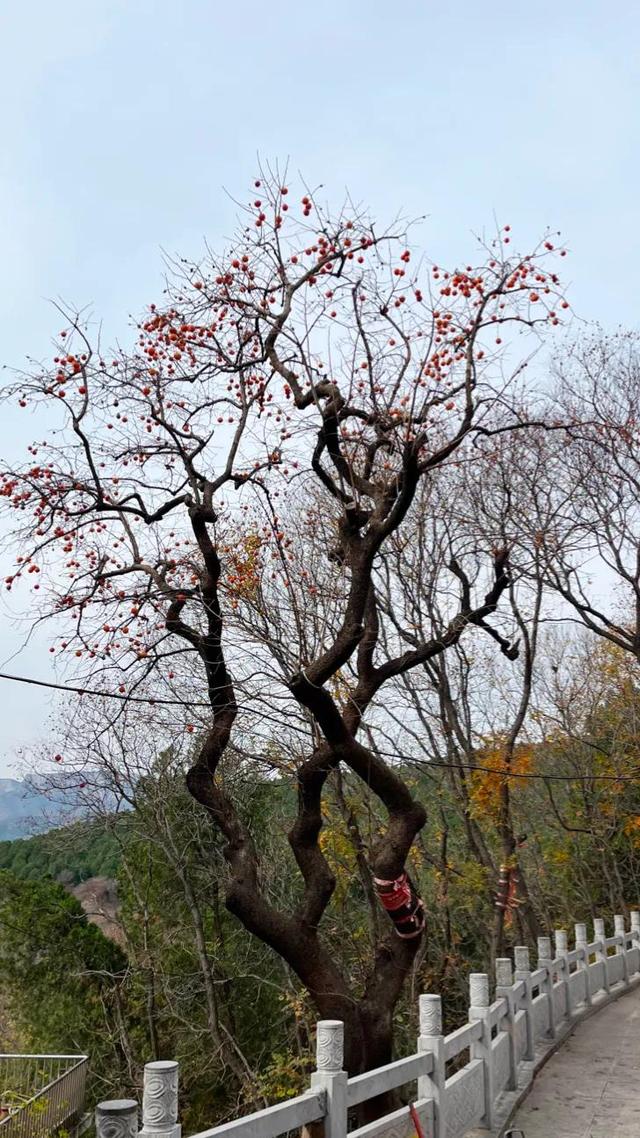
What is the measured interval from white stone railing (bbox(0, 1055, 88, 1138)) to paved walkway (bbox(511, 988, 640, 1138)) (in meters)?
7.05

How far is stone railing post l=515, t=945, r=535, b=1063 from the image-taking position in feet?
34.6

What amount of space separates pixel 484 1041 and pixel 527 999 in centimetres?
269

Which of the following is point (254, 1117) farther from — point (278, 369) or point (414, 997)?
point (414, 997)

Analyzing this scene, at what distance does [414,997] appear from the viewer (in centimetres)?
1788

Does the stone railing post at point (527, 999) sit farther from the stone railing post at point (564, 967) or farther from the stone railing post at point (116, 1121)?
the stone railing post at point (116, 1121)

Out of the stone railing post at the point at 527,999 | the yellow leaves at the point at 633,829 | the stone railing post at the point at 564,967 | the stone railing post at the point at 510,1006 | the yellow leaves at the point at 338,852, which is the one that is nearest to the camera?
the stone railing post at the point at 510,1006

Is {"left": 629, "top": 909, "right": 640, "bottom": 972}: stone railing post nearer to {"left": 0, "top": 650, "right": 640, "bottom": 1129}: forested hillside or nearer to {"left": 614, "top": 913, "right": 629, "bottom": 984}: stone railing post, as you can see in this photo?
{"left": 614, "top": 913, "right": 629, "bottom": 984}: stone railing post

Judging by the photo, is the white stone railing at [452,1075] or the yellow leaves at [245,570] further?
the yellow leaves at [245,570]

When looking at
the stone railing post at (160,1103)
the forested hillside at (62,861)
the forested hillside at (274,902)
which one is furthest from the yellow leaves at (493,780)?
the forested hillside at (62,861)

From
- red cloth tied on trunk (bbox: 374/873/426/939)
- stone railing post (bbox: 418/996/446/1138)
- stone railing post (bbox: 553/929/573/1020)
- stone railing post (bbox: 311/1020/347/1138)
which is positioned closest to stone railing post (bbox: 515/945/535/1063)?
red cloth tied on trunk (bbox: 374/873/426/939)

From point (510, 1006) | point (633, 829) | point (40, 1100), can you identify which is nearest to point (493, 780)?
point (510, 1006)

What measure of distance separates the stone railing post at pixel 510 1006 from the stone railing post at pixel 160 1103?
681 cm

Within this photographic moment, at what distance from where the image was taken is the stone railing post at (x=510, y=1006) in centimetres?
943

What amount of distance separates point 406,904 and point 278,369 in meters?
5.68
